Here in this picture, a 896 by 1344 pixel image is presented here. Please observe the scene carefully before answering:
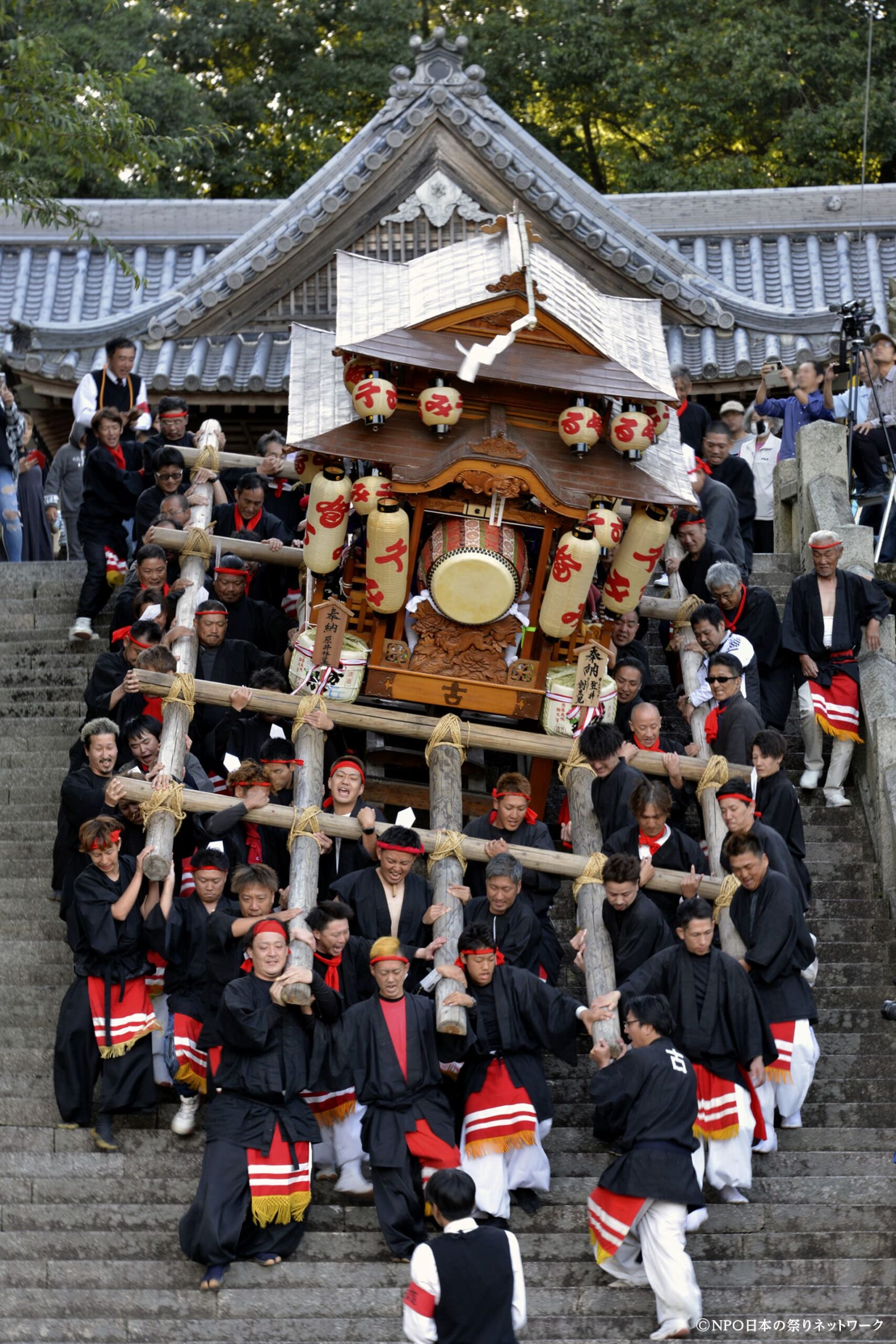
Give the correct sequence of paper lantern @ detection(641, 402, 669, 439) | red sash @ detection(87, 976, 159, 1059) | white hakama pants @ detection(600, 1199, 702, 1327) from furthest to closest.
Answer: paper lantern @ detection(641, 402, 669, 439) → red sash @ detection(87, 976, 159, 1059) → white hakama pants @ detection(600, 1199, 702, 1327)

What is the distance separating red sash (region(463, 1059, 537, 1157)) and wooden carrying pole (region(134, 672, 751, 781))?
6.43ft

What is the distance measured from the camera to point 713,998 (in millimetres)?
8211

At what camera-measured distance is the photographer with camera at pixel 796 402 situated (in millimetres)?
13711

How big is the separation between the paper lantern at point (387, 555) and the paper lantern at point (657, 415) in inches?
55.3

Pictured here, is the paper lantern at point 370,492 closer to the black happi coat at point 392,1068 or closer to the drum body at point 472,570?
the drum body at point 472,570

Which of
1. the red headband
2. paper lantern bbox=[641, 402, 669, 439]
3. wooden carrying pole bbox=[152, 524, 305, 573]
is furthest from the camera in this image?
wooden carrying pole bbox=[152, 524, 305, 573]

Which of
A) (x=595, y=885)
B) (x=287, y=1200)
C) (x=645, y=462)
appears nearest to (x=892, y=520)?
(x=645, y=462)

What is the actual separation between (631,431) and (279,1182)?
4.22 meters

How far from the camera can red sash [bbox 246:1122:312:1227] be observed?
7734mm

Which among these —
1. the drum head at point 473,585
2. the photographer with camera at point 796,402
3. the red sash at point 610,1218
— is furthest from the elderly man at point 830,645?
the red sash at point 610,1218

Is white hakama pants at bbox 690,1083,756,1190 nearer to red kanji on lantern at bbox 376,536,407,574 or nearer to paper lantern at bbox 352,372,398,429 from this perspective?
red kanji on lantern at bbox 376,536,407,574

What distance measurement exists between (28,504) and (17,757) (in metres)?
4.17

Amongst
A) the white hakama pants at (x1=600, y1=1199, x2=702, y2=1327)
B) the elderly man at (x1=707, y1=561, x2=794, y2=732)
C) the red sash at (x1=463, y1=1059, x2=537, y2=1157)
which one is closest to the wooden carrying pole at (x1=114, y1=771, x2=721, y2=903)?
the red sash at (x1=463, y1=1059, x2=537, y2=1157)

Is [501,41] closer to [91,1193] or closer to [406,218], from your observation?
[406,218]
